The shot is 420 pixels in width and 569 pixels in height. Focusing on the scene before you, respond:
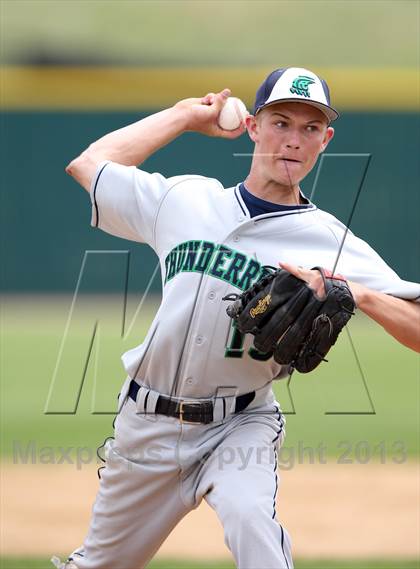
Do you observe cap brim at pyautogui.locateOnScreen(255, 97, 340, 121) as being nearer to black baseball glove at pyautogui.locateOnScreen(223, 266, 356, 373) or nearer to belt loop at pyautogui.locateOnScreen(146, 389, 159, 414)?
black baseball glove at pyautogui.locateOnScreen(223, 266, 356, 373)

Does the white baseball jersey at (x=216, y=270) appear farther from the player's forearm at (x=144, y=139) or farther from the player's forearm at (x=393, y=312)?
the player's forearm at (x=144, y=139)

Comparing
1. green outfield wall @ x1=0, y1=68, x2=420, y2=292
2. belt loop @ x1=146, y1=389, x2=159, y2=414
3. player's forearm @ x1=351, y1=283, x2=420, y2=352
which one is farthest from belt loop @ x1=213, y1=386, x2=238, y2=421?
green outfield wall @ x1=0, y1=68, x2=420, y2=292

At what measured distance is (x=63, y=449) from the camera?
6102mm

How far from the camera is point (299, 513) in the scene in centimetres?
496

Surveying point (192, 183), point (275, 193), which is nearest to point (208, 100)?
point (192, 183)

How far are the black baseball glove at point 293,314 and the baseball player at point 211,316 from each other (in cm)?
18

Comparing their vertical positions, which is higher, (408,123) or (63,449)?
(408,123)

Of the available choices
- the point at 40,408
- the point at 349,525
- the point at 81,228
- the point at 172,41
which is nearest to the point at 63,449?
the point at 40,408

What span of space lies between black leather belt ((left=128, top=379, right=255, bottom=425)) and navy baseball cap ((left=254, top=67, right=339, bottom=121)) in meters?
0.82

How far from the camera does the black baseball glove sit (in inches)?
97.1

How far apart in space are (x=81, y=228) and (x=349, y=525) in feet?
20.4

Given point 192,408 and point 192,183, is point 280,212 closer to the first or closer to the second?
point 192,183

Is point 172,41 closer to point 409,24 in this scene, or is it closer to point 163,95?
point 409,24

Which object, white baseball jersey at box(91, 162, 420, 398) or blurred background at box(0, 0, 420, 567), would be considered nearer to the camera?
white baseball jersey at box(91, 162, 420, 398)
